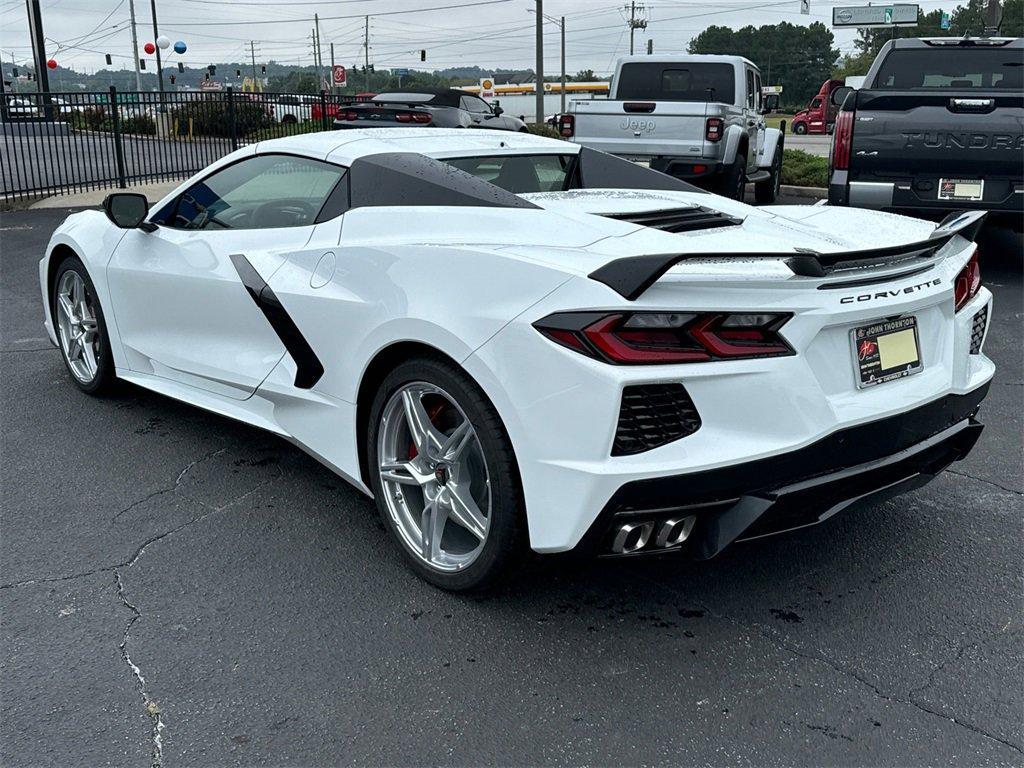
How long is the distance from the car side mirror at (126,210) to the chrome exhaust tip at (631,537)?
9.70ft

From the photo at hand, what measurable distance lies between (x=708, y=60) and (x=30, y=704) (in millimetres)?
13215

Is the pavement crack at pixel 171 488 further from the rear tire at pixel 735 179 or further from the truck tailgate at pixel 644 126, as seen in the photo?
the rear tire at pixel 735 179

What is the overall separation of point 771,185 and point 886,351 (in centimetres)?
1278

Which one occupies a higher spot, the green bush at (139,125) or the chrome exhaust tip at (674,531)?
the green bush at (139,125)

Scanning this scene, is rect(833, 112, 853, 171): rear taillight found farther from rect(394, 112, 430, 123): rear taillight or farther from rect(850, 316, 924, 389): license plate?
rect(394, 112, 430, 123): rear taillight

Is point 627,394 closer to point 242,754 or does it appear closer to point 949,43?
point 242,754

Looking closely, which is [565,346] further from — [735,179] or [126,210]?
[735,179]

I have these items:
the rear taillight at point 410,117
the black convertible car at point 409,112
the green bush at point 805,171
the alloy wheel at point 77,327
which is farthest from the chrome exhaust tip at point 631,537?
the rear taillight at point 410,117

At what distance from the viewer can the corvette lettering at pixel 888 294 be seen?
2762 mm

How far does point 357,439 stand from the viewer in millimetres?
3449

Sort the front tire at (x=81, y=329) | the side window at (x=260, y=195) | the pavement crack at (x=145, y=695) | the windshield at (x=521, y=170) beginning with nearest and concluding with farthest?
the pavement crack at (x=145, y=695) < the side window at (x=260, y=195) < the windshield at (x=521, y=170) < the front tire at (x=81, y=329)

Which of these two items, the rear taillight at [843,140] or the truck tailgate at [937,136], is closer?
the truck tailgate at [937,136]

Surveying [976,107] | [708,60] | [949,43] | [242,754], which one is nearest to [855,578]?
[242,754]

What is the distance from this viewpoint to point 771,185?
1502 cm
